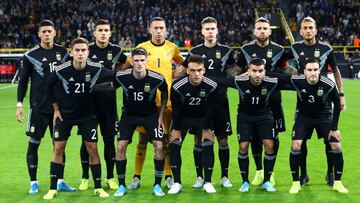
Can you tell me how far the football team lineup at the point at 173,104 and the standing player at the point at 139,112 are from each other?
0.05 feet

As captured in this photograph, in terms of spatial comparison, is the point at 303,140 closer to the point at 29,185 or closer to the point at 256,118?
the point at 256,118

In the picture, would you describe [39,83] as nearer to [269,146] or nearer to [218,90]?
[218,90]

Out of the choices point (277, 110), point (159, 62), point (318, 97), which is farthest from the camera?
point (277, 110)

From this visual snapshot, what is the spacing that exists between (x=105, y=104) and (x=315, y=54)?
3.27 meters

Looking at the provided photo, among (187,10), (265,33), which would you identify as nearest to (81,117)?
(265,33)

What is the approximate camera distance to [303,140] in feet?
34.5

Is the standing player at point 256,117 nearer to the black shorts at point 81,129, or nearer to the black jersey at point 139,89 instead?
the black jersey at point 139,89

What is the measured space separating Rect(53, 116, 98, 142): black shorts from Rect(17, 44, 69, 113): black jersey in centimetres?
49

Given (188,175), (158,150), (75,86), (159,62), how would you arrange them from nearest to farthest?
(75,86) < (158,150) < (159,62) < (188,175)

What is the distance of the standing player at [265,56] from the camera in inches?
421

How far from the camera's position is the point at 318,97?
1025 cm

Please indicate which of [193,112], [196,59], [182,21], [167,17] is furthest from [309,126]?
[167,17]

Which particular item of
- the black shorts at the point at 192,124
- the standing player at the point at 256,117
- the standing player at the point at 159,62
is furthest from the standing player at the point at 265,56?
the standing player at the point at 159,62

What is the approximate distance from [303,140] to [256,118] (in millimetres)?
797
